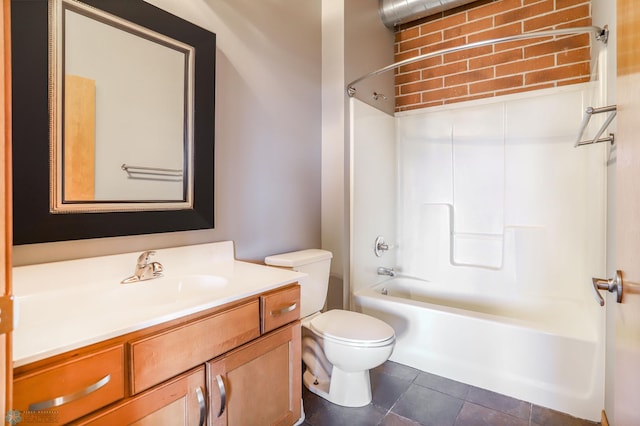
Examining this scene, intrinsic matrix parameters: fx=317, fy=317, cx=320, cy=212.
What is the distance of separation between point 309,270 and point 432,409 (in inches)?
40.4

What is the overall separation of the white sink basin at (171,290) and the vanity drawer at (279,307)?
20 centimetres

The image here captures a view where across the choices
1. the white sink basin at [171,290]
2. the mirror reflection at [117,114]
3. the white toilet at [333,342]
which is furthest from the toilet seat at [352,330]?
the mirror reflection at [117,114]

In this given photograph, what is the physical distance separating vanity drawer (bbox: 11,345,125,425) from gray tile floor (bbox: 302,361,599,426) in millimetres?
1128

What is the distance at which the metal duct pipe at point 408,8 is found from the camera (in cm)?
239

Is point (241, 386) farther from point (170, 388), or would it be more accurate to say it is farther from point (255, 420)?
point (170, 388)

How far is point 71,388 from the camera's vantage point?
2.59 ft

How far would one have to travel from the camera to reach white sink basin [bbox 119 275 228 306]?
3.81ft

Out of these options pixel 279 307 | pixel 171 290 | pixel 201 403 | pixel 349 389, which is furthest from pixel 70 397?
pixel 349 389

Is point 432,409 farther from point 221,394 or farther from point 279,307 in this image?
point 221,394

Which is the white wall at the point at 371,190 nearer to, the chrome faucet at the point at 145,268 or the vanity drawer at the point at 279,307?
the vanity drawer at the point at 279,307

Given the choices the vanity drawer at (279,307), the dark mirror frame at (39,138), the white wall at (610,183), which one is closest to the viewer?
the dark mirror frame at (39,138)

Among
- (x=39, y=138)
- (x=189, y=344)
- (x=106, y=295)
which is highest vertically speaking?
(x=39, y=138)

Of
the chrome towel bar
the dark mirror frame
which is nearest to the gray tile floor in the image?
the dark mirror frame

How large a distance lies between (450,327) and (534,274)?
85 cm
